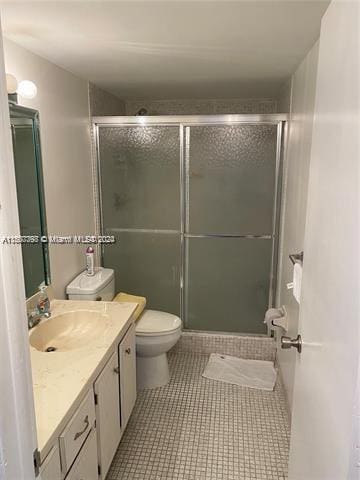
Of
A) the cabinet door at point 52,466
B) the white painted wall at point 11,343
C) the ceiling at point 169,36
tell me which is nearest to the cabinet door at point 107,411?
the cabinet door at point 52,466

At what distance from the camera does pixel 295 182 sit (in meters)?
2.38

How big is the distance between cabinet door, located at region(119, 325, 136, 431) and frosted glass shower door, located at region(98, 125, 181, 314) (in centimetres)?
106

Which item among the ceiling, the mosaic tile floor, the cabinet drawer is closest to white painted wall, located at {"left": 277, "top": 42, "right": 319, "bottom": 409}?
the ceiling

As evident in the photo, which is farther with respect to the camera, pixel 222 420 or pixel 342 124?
pixel 222 420

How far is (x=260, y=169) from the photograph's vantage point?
283 centimetres

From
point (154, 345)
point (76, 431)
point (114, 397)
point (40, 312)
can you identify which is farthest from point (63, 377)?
point (154, 345)

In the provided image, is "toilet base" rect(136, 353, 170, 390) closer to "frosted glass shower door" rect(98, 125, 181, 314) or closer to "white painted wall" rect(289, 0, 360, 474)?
"frosted glass shower door" rect(98, 125, 181, 314)

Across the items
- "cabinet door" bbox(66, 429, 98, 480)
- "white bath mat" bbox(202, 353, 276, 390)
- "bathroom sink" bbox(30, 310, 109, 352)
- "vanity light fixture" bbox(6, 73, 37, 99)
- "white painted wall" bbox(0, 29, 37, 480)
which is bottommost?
"white bath mat" bbox(202, 353, 276, 390)

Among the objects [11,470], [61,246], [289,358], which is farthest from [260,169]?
[11,470]

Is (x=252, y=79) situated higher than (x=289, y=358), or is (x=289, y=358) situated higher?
(x=252, y=79)

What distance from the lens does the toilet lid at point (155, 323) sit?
2.51 meters

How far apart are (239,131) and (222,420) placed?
2.01 m

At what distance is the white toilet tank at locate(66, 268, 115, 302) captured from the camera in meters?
2.39

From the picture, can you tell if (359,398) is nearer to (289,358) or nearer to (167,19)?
(167,19)
